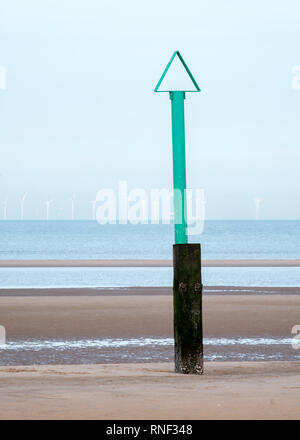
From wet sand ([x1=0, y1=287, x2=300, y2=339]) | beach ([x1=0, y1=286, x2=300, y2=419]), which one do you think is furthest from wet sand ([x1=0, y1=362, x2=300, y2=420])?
wet sand ([x1=0, y1=287, x2=300, y2=339])

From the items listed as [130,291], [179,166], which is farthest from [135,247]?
[179,166]

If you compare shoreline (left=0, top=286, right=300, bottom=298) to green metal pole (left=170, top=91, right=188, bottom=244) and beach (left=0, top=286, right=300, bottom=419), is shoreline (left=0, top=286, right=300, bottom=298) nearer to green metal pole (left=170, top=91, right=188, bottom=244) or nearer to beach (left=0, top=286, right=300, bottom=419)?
beach (left=0, top=286, right=300, bottom=419)

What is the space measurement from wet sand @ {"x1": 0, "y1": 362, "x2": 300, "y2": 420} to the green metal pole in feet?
6.63

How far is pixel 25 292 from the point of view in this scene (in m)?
28.6

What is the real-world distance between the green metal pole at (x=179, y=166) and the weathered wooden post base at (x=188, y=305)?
1.05ft

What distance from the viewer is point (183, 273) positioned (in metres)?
10.7

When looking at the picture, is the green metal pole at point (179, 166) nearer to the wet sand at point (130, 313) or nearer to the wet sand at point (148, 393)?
Answer: the wet sand at point (148, 393)

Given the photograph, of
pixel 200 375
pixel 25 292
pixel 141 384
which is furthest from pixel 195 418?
pixel 25 292

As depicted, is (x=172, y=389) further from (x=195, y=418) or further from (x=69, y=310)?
(x=69, y=310)

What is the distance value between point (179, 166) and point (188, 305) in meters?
1.93

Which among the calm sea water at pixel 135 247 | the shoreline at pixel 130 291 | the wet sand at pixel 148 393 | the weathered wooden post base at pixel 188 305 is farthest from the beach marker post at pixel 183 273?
the calm sea water at pixel 135 247

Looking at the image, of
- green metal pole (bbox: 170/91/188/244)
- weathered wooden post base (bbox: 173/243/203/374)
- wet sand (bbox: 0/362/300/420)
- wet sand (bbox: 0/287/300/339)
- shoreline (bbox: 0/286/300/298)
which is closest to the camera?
wet sand (bbox: 0/362/300/420)

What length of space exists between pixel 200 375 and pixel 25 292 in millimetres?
18524

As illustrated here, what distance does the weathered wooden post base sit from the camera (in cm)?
1067
